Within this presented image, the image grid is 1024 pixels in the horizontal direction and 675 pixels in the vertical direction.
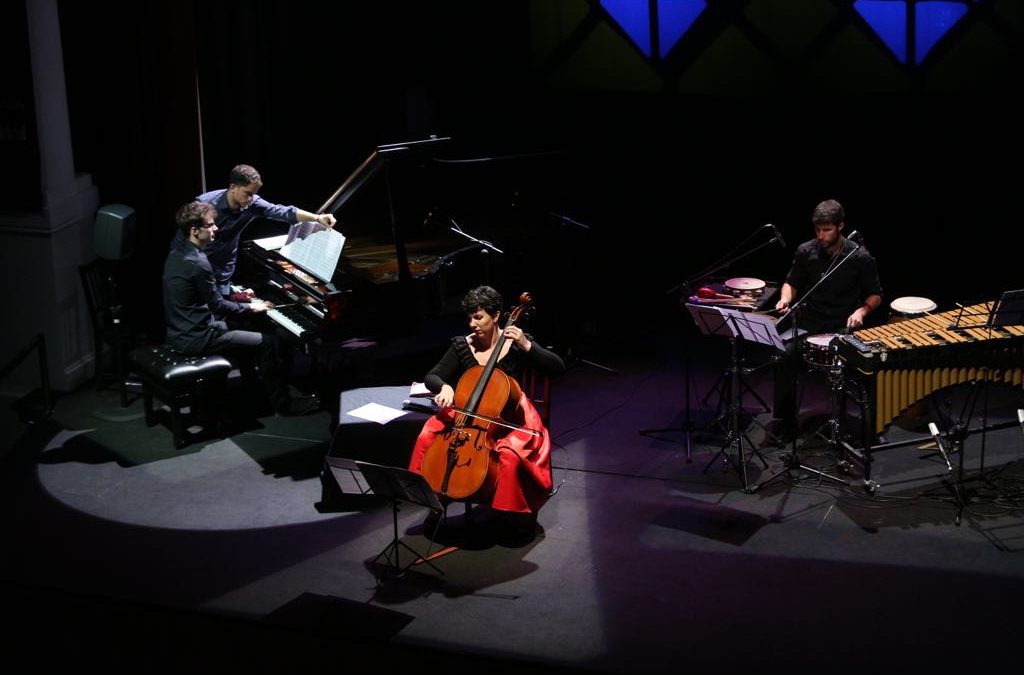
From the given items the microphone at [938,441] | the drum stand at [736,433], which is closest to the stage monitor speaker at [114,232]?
the drum stand at [736,433]

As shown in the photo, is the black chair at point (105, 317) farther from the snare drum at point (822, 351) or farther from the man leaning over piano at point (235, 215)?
the snare drum at point (822, 351)

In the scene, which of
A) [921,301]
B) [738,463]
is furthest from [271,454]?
[921,301]

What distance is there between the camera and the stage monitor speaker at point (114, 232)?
811 cm

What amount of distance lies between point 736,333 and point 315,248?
106 inches

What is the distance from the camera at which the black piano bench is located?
7219 mm

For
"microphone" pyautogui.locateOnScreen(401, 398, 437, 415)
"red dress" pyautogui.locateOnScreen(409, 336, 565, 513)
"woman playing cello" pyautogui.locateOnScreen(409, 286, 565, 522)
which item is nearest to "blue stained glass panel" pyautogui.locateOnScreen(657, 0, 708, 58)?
"woman playing cello" pyautogui.locateOnScreen(409, 286, 565, 522)

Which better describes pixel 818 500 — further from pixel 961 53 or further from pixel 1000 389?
pixel 961 53

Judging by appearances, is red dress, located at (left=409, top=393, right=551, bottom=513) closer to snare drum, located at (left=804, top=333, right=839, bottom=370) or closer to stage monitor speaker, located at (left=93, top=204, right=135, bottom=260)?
snare drum, located at (left=804, top=333, right=839, bottom=370)

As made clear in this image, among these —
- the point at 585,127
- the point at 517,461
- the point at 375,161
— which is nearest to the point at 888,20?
the point at 585,127

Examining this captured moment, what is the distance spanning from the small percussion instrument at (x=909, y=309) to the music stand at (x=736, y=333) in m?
0.94

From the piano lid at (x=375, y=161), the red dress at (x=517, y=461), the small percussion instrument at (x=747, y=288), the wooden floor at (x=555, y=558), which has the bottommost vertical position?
the wooden floor at (x=555, y=558)

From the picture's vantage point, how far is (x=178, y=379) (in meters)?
7.18

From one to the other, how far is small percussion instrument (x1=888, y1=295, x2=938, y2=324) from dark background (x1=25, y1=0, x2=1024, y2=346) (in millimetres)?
2264

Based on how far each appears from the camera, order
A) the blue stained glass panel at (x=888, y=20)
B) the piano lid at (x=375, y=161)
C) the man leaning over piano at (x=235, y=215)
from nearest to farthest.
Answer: the piano lid at (x=375, y=161) → the man leaning over piano at (x=235, y=215) → the blue stained glass panel at (x=888, y=20)
